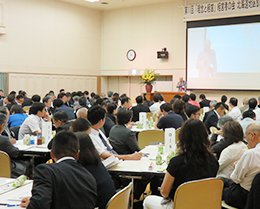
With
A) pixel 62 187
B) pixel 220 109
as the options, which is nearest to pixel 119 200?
pixel 62 187

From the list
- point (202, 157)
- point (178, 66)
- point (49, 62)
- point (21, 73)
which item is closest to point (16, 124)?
point (202, 157)

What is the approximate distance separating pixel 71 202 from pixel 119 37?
1510 centimetres

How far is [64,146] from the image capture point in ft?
8.70

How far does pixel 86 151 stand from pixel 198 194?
38.7 inches

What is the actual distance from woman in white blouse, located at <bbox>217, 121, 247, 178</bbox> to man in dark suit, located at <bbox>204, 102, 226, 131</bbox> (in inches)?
128

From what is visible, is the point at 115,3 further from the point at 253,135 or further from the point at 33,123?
the point at 253,135

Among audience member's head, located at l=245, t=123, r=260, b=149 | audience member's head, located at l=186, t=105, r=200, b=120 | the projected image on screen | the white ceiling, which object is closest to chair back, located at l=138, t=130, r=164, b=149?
audience member's head, located at l=186, t=105, r=200, b=120

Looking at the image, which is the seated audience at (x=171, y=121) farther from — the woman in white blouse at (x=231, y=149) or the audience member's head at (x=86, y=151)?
the audience member's head at (x=86, y=151)

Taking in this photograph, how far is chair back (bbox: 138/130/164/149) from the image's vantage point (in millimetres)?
6258

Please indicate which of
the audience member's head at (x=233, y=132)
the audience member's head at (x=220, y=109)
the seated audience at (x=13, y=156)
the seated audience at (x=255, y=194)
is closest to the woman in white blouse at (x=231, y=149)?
the audience member's head at (x=233, y=132)

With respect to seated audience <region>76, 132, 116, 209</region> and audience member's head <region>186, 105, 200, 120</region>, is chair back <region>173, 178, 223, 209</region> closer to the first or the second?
seated audience <region>76, 132, 116, 209</region>

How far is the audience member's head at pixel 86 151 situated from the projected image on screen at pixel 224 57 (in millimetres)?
11091

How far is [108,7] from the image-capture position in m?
16.8

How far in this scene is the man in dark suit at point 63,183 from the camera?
237 centimetres
